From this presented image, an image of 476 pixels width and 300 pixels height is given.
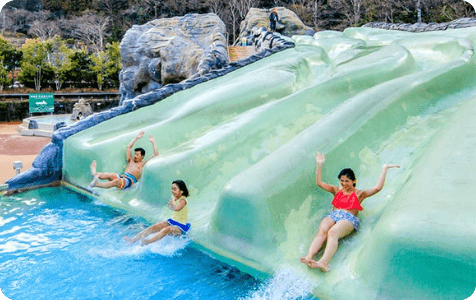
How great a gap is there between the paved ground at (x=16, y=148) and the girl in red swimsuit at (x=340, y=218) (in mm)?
6220

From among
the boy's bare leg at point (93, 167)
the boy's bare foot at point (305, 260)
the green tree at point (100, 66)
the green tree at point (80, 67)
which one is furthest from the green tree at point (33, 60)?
the boy's bare foot at point (305, 260)

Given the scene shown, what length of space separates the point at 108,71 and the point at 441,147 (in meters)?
24.6

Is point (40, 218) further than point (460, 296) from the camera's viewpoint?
Yes

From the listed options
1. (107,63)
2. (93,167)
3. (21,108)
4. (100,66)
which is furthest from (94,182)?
(107,63)

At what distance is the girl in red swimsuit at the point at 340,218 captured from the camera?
11.3ft

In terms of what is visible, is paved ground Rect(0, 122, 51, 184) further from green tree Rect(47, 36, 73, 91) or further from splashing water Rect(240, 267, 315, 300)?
green tree Rect(47, 36, 73, 91)

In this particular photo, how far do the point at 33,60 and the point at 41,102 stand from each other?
26.3 feet

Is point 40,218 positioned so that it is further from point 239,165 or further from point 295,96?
point 295,96

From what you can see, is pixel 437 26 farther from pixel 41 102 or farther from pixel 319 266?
pixel 41 102

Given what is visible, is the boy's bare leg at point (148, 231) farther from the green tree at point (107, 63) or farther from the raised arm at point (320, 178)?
the green tree at point (107, 63)

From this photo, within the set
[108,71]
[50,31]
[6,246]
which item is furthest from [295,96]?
[50,31]

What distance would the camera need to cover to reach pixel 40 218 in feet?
17.7

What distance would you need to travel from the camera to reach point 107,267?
3982 mm

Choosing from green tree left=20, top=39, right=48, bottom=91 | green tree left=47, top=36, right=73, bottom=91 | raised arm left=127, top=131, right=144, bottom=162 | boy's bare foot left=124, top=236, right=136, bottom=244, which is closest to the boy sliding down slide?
raised arm left=127, top=131, right=144, bottom=162
